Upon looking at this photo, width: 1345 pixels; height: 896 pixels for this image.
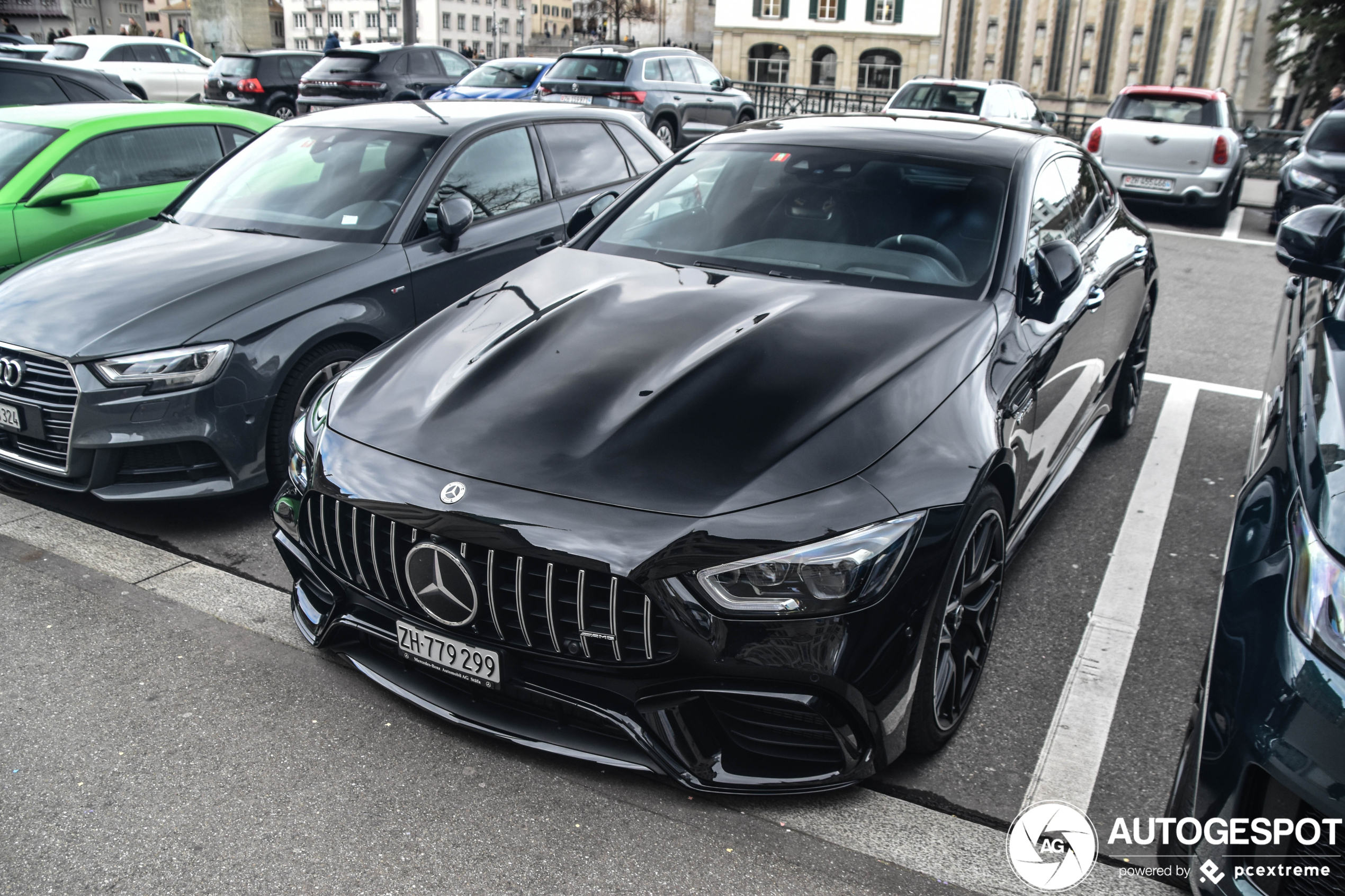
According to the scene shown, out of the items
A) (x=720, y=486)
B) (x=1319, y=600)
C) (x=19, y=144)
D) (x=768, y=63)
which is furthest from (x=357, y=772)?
(x=768, y=63)

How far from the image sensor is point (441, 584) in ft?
8.39

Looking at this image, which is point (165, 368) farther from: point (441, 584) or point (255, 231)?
point (441, 584)

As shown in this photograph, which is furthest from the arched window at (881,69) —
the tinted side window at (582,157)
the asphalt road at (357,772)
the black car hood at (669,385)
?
the black car hood at (669,385)

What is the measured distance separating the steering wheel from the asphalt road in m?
1.21

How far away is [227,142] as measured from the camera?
696cm

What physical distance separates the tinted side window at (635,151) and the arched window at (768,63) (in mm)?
82792

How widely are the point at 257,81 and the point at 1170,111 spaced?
1638 cm

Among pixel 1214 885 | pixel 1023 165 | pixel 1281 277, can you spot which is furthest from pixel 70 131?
Answer: pixel 1281 277

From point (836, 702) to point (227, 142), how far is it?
243 inches

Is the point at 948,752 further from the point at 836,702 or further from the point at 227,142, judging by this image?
the point at 227,142

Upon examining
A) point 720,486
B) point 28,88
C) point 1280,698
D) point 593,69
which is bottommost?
point 1280,698

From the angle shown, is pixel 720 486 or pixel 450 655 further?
pixel 450 655

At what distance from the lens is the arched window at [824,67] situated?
275 feet

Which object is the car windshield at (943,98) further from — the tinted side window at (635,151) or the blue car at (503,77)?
the tinted side window at (635,151)
